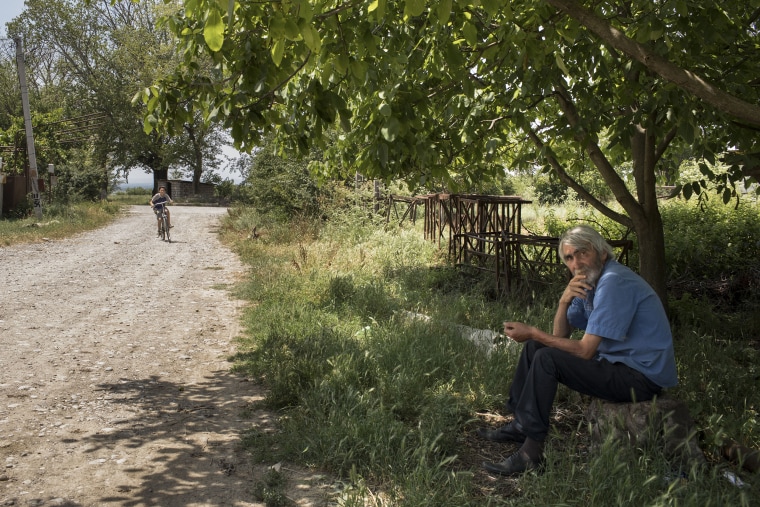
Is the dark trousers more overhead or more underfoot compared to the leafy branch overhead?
more underfoot

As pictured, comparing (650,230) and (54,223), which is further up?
(650,230)

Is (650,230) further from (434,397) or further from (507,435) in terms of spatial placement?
(507,435)

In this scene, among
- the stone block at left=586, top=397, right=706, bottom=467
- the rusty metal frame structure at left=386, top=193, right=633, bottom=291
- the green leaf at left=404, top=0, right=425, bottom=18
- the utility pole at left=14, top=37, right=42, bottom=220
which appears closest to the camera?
the green leaf at left=404, top=0, right=425, bottom=18

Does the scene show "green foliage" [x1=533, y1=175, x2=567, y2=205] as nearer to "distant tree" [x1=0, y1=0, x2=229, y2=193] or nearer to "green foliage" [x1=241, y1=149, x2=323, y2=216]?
"green foliage" [x1=241, y1=149, x2=323, y2=216]

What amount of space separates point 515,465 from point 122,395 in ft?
11.4

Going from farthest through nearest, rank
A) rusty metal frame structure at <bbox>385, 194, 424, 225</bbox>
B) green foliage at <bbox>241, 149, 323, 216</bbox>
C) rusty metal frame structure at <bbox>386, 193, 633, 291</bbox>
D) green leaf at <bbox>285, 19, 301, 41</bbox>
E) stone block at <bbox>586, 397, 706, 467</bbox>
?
green foliage at <bbox>241, 149, 323, 216</bbox>, rusty metal frame structure at <bbox>385, 194, 424, 225</bbox>, rusty metal frame structure at <bbox>386, 193, 633, 291</bbox>, stone block at <bbox>586, 397, 706, 467</bbox>, green leaf at <bbox>285, 19, 301, 41</bbox>

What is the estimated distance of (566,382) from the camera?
3.88 metres

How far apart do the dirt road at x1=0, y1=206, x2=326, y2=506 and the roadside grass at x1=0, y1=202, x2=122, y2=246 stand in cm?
745

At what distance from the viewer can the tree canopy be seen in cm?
421

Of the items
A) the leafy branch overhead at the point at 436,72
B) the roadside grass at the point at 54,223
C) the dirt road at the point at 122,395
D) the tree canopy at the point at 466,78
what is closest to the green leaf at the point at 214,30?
the tree canopy at the point at 466,78

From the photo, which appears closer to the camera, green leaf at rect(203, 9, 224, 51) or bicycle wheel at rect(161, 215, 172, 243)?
green leaf at rect(203, 9, 224, 51)

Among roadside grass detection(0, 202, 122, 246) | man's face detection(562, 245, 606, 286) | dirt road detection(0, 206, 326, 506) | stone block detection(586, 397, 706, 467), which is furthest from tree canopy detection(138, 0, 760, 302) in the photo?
roadside grass detection(0, 202, 122, 246)

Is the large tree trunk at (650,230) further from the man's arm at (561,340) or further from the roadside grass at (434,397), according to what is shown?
the man's arm at (561,340)

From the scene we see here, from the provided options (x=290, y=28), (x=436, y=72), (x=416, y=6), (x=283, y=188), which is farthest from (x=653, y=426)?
(x=283, y=188)
